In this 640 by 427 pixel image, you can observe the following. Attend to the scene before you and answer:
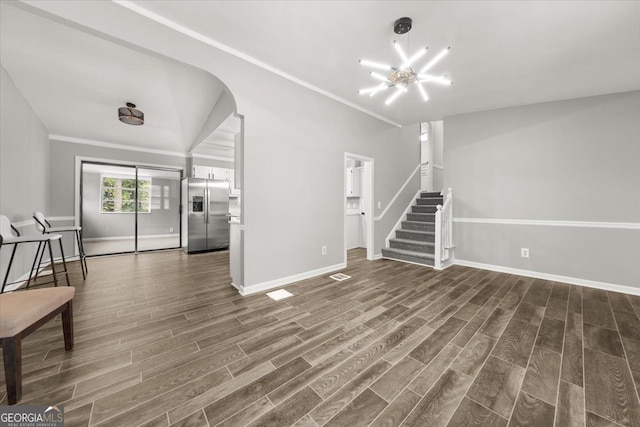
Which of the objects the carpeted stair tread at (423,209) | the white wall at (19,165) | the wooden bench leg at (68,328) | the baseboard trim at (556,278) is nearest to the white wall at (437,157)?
the carpeted stair tread at (423,209)

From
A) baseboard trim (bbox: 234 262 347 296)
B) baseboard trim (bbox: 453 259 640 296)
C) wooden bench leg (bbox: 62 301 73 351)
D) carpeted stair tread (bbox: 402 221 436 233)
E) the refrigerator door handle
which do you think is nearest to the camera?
wooden bench leg (bbox: 62 301 73 351)

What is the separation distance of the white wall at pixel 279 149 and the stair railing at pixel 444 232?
176cm

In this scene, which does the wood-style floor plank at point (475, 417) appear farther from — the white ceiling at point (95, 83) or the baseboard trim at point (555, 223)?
the baseboard trim at point (555, 223)

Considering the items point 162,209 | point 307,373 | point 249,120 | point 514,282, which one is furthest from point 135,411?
point 162,209

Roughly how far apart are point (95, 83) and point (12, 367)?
153 inches

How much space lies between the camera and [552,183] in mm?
3719

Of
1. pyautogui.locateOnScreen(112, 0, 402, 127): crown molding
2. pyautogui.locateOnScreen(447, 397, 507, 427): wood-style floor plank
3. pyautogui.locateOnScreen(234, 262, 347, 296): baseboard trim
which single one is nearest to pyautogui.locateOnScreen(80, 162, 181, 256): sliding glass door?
pyautogui.locateOnScreen(234, 262, 347, 296): baseboard trim

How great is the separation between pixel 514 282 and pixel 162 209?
32.1ft

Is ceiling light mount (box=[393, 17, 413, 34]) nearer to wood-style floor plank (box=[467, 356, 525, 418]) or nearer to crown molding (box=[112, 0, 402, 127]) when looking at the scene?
crown molding (box=[112, 0, 402, 127])

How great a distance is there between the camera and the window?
7.39 m

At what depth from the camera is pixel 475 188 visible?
4398 mm

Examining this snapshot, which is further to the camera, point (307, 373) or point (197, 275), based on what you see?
point (197, 275)

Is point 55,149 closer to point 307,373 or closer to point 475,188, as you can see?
point 307,373

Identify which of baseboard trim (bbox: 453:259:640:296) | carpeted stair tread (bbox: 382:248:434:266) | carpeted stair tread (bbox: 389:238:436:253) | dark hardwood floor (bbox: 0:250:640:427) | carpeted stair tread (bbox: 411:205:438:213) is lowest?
dark hardwood floor (bbox: 0:250:640:427)
